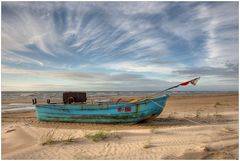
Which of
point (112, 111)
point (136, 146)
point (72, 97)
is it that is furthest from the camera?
point (72, 97)

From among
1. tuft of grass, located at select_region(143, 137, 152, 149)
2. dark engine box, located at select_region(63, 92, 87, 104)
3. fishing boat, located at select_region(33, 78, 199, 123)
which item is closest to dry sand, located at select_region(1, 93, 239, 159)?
tuft of grass, located at select_region(143, 137, 152, 149)

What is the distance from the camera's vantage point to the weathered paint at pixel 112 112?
12.6 m

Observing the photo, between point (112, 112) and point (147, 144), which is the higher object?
point (112, 112)

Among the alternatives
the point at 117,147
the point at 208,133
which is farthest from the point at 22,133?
the point at 208,133

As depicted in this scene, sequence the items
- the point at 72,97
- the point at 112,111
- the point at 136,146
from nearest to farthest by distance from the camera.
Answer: the point at 136,146 → the point at 112,111 → the point at 72,97

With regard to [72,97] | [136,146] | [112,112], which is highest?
[72,97]

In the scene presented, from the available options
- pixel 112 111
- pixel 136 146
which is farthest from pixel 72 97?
pixel 136 146

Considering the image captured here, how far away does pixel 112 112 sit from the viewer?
42.4 feet

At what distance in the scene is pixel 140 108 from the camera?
41.4ft

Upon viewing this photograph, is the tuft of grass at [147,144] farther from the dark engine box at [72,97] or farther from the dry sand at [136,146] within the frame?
the dark engine box at [72,97]

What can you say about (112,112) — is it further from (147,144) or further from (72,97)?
(147,144)

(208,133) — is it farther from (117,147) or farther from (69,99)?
(69,99)

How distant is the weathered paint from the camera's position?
41.5 feet

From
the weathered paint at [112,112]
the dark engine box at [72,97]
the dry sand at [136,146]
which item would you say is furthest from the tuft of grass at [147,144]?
the dark engine box at [72,97]
